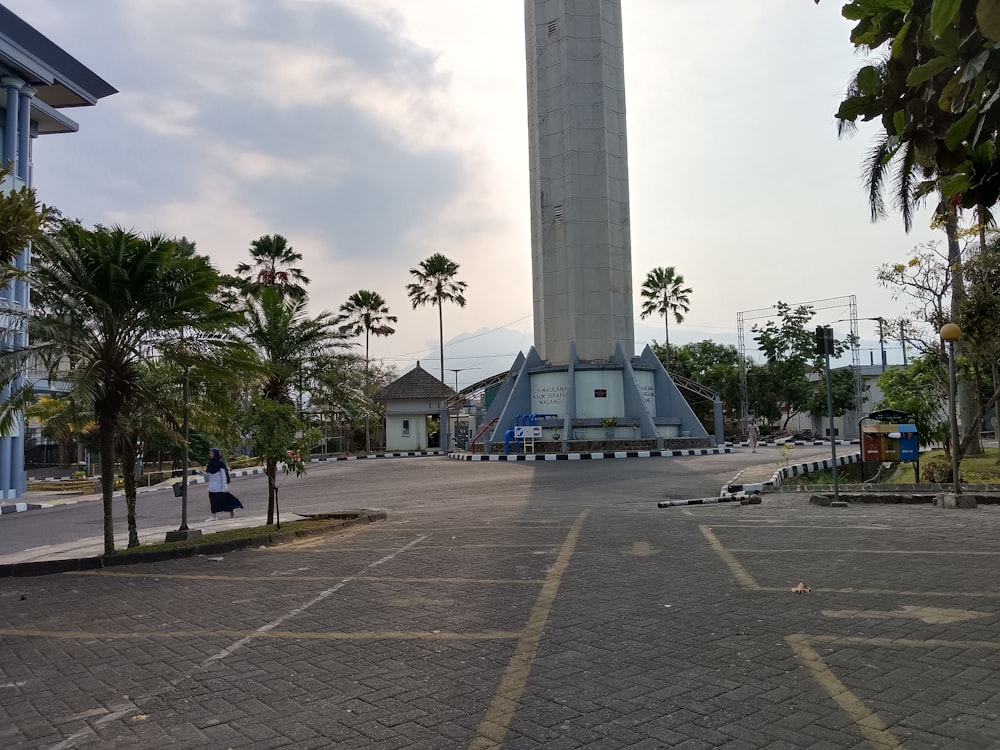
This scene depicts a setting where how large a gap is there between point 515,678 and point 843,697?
191 cm

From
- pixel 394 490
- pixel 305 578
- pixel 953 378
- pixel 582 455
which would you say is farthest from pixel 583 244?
pixel 305 578

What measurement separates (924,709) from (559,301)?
1349 inches

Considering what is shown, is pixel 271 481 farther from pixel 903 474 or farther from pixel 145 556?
pixel 903 474

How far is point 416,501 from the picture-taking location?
17531 mm

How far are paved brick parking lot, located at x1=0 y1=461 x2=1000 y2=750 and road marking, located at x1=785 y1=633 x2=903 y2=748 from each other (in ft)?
0.06

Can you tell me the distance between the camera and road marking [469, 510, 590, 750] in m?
3.71

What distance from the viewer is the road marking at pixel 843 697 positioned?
11.7 feet

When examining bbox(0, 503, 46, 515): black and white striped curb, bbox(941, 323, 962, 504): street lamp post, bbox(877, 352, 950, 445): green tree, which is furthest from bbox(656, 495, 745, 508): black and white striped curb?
bbox(0, 503, 46, 515): black and white striped curb

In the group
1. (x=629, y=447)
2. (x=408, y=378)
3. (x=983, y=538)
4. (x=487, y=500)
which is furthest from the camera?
(x=408, y=378)

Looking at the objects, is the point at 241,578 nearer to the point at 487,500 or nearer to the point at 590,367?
the point at 487,500

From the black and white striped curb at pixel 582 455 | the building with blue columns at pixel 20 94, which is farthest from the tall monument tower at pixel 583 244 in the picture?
the building with blue columns at pixel 20 94

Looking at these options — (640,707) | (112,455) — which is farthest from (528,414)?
(640,707)

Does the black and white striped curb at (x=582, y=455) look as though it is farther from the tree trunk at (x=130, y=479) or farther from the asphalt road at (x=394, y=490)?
the tree trunk at (x=130, y=479)

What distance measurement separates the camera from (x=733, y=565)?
26.5 ft
